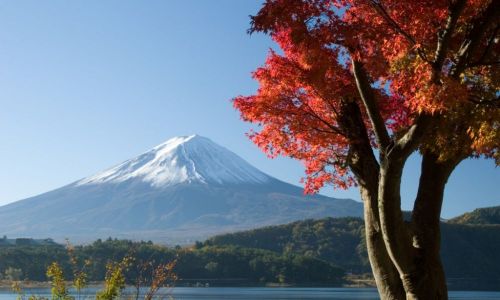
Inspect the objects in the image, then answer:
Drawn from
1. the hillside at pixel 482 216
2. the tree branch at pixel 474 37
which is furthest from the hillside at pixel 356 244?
the tree branch at pixel 474 37

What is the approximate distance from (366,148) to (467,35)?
7.45 ft

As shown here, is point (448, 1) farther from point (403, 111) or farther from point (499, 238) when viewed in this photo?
point (499, 238)

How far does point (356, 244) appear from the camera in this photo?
140 meters

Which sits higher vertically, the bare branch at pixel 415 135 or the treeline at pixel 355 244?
the treeline at pixel 355 244

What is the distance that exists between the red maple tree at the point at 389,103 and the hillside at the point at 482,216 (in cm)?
15586

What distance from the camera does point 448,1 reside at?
8.41 meters

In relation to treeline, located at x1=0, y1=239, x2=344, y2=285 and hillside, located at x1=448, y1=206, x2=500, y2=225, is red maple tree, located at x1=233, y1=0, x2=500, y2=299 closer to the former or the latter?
treeline, located at x1=0, y1=239, x2=344, y2=285

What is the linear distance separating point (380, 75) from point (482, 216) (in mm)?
166087

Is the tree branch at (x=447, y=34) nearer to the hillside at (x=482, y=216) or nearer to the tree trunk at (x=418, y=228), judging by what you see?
the tree trunk at (x=418, y=228)

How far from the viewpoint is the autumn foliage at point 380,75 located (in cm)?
851

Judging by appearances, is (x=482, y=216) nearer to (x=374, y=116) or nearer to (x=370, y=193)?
(x=370, y=193)

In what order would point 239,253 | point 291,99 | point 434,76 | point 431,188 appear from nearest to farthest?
point 434,76 < point 431,188 < point 291,99 < point 239,253

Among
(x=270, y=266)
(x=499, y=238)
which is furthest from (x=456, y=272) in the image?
(x=270, y=266)

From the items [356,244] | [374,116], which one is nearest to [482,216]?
[356,244]
